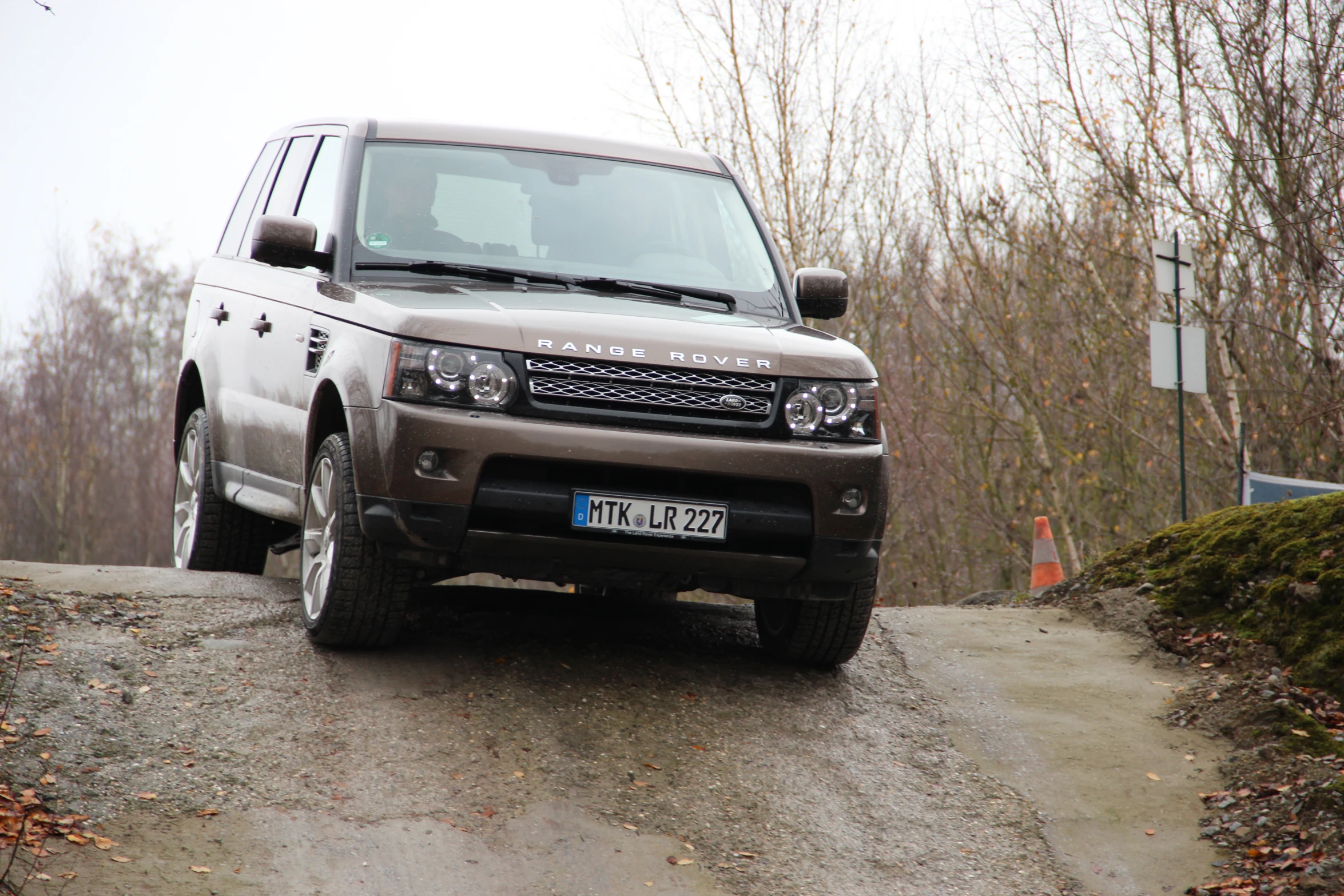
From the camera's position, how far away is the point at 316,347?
18.2 ft

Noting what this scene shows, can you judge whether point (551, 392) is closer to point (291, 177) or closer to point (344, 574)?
point (344, 574)

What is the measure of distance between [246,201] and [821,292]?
3.51 m

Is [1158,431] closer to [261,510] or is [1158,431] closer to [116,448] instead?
[261,510]

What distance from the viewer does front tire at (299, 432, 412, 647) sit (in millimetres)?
5016

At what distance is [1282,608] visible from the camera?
6.27 metres

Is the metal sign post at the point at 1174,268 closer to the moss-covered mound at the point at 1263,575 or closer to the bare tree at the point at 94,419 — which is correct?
the moss-covered mound at the point at 1263,575

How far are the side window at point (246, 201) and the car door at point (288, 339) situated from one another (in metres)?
0.61

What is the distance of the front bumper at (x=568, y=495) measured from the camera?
4.68 m

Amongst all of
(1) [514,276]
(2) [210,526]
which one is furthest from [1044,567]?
(2) [210,526]

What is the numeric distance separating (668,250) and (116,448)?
4941cm

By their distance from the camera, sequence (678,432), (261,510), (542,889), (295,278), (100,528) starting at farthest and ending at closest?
1. (100,528)
2. (261,510)
3. (295,278)
4. (678,432)
5. (542,889)

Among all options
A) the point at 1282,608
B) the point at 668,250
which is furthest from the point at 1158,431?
the point at 668,250

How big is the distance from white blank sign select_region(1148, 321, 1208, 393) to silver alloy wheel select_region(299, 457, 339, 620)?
698cm

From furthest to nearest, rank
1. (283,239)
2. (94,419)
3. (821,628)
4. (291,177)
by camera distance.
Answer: (94,419) < (291,177) < (821,628) < (283,239)
